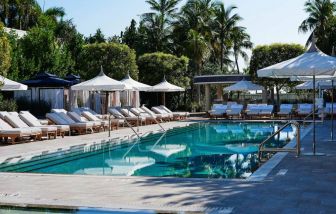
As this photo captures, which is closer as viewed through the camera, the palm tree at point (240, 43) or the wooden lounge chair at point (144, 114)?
the wooden lounge chair at point (144, 114)

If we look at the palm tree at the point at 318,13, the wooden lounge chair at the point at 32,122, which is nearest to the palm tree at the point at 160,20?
the palm tree at the point at 318,13

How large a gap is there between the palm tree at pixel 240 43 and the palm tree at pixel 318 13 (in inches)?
291

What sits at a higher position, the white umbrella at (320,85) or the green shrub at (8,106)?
the white umbrella at (320,85)

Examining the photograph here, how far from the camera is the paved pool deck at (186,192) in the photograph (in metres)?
6.48

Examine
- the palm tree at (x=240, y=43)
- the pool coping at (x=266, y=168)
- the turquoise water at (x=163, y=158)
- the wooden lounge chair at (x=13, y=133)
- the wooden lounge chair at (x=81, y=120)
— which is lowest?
the turquoise water at (x=163, y=158)

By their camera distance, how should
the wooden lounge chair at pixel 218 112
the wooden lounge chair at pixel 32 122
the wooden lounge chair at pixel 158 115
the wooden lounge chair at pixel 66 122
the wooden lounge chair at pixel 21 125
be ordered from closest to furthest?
1. the wooden lounge chair at pixel 21 125
2. the wooden lounge chair at pixel 32 122
3. the wooden lounge chair at pixel 66 122
4. the wooden lounge chair at pixel 158 115
5. the wooden lounge chair at pixel 218 112

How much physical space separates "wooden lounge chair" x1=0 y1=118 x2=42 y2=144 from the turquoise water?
2091 millimetres

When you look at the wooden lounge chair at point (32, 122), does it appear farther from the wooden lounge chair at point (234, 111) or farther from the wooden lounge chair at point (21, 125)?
the wooden lounge chair at point (234, 111)

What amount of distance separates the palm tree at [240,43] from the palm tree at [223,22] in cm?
123

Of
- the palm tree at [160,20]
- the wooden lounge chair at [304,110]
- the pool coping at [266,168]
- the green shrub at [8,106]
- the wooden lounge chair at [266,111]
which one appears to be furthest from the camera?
the palm tree at [160,20]

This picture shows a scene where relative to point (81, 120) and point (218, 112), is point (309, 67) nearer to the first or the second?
point (81, 120)

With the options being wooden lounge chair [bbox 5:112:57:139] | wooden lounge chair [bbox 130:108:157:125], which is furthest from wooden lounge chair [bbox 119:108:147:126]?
wooden lounge chair [bbox 5:112:57:139]

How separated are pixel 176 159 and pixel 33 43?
23.1 m

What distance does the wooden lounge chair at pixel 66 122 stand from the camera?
19.1 meters
